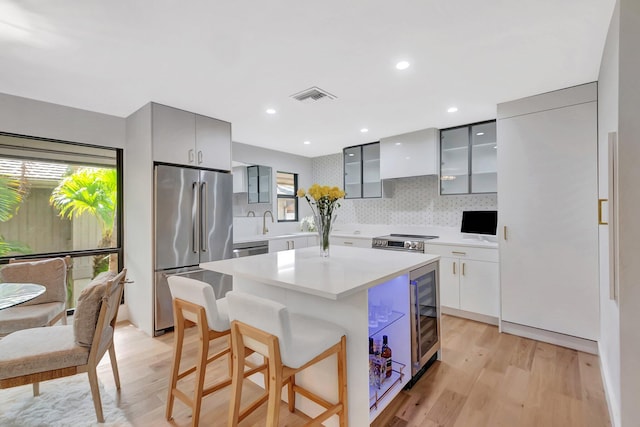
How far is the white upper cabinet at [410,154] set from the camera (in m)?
3.94

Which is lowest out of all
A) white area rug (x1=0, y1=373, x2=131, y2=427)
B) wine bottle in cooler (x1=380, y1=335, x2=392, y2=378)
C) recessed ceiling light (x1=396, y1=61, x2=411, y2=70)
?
white area rug (x1=0, y1=373, x2=131, y2=427)

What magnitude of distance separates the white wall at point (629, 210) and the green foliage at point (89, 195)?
4.49 metres

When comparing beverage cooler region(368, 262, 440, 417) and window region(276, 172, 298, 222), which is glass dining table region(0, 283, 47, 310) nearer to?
beverage cooler region(368, 262, 440, 417)

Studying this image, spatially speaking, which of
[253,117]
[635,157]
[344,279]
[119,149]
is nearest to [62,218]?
[119,149]

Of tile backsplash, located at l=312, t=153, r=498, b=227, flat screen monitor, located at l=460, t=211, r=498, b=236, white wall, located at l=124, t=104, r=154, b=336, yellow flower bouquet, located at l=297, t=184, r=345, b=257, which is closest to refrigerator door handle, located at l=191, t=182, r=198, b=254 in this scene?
white wall, located at l=124, t=104, r=154, b=336

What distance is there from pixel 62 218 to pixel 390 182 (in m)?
4.31

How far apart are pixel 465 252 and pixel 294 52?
2834 mm

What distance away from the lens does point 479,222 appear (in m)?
3.59

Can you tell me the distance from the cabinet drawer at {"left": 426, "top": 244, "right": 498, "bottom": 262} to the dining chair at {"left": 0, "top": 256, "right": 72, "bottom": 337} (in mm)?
3869

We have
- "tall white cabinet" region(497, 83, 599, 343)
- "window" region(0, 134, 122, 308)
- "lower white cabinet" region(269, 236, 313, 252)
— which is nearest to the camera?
"tall white cabinet" region(497, 83, 599, 343)

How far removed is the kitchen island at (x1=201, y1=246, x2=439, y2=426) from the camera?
157 cm

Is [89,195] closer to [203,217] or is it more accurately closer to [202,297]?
[203,217]

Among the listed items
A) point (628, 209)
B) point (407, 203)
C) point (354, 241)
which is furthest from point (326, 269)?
point (407, 203)

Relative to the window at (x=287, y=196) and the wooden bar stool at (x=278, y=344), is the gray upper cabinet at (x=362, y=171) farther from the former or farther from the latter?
the wooden bar stool at (x=278, y=344)
